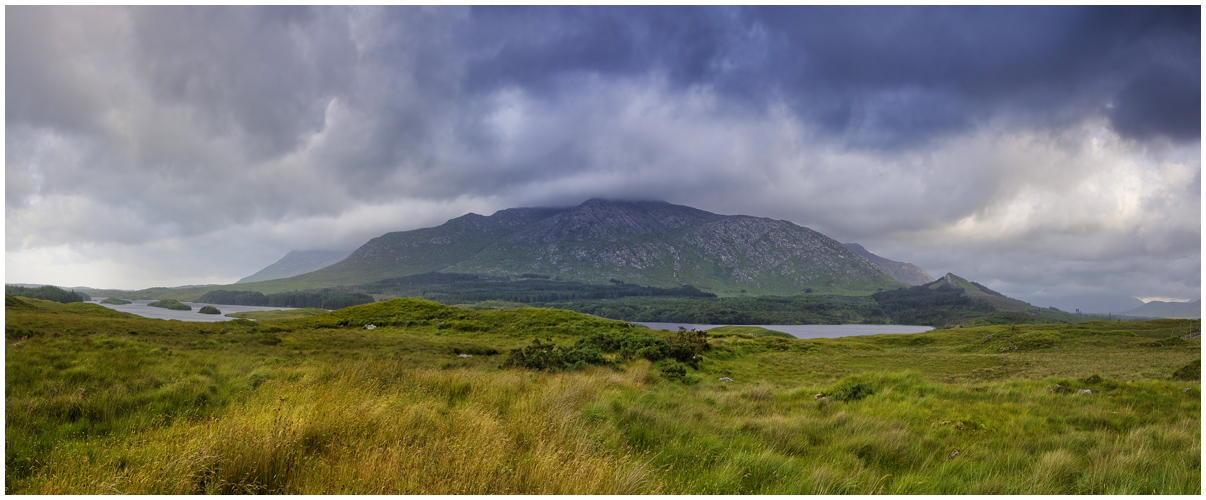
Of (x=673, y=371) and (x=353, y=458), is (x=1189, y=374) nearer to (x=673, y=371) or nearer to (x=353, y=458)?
(x=673, y=371)

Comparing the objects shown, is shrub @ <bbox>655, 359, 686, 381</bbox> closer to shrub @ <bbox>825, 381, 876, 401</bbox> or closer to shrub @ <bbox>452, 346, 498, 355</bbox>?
shrub @ <bbox>825, 381, 876, 401</bbox>

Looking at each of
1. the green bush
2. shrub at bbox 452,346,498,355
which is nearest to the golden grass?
the green bush

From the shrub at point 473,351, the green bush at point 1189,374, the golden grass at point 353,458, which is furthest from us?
the shrub at point 473,351

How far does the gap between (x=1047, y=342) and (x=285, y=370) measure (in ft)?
217

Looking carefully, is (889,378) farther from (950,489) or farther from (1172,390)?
(950,489)

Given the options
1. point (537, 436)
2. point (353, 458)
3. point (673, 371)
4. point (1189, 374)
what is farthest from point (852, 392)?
point (1189, 374)

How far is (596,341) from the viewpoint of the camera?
33312 mm

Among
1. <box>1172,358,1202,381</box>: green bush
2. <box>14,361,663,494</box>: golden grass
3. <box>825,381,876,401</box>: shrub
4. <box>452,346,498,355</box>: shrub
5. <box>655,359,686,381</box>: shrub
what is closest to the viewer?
<box>14,361,663,494</box>: golden grass

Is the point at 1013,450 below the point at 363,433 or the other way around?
below

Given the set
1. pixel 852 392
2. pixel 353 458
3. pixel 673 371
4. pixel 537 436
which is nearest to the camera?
pixel 353 458

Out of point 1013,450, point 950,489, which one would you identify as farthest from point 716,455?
point 1013,450

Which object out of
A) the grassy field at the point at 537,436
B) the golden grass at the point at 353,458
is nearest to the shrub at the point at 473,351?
the grassy field at the point at 537,436

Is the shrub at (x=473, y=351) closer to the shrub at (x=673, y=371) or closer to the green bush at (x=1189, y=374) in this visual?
the shrub at (x=673, y=371)

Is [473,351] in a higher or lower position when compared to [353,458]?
lower
